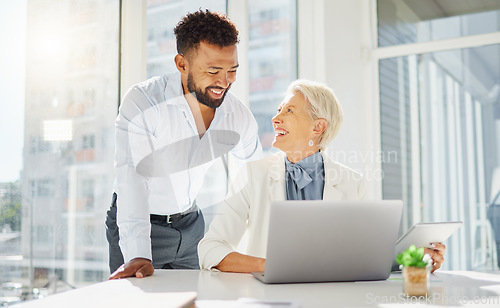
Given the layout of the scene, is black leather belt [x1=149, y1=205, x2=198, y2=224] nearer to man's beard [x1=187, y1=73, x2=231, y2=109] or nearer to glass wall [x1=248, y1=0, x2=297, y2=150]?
man's beard [x1=187, y1=73, x2=231, y2=109]

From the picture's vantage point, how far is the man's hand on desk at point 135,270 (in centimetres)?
154

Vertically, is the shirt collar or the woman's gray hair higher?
the woman's gray hair

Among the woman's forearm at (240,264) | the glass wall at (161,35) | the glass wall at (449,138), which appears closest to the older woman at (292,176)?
the woman's forearm at (240,264)

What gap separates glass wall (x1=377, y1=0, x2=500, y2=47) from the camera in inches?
151

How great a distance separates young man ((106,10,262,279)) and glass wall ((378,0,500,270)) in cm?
185

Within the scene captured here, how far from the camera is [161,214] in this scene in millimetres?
2281

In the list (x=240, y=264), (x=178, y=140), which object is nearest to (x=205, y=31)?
(x=178, y=140)

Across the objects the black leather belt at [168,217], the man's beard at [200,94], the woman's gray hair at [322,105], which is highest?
the man's beard at [200,94]

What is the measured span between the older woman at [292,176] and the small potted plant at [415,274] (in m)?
0.73

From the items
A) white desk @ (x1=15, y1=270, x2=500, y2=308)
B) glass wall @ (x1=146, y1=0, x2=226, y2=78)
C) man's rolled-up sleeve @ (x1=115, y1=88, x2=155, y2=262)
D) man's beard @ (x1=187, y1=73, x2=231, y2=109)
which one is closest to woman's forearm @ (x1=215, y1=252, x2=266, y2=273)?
white desk @ (x1=15, y1=270, x2=500, y2=308)

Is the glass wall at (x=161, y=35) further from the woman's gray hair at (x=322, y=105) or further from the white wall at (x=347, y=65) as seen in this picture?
the white wall at (x=347, y=65)

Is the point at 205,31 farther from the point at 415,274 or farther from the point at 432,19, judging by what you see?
the point at 432,19

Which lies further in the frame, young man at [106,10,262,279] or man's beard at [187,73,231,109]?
man's beard at [187,73,231,109]

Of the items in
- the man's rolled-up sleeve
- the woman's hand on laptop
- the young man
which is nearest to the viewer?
the woman's hand on laptop
